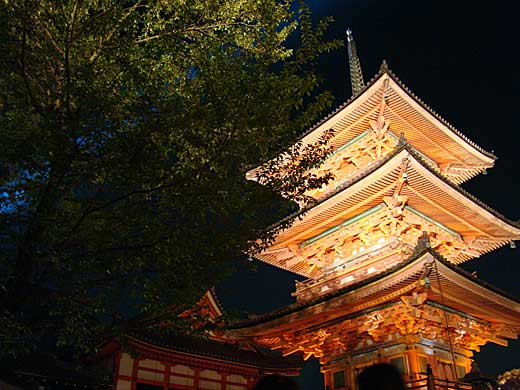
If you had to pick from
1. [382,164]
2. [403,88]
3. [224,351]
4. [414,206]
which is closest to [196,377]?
[224,351]

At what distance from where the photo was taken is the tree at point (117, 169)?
19.0 ft

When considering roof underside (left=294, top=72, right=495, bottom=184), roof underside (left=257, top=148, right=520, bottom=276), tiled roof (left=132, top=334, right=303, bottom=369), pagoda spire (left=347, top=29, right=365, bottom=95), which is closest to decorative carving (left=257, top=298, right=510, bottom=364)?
tiled roof (left=132, top=334, right=303, bottom=369)

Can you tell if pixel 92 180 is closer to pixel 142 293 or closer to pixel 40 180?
pixel 40 180

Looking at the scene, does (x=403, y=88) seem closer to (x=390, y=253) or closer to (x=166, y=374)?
(x=390, y=253)

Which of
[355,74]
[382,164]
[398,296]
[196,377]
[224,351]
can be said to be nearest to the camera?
[398,296]

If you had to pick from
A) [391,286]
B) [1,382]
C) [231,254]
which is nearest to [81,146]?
[231,254]

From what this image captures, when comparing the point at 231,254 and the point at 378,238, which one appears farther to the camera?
the point at 378,238

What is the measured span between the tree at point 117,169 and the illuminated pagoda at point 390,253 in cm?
438

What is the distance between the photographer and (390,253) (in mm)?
11945

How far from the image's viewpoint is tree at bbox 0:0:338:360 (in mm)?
5801

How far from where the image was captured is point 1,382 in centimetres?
867

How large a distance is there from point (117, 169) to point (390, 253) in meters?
8.47

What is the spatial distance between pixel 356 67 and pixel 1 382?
17031mm

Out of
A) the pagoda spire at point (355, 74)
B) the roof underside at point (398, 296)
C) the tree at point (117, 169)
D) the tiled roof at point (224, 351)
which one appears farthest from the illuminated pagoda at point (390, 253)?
the tree at point (117, 169)
